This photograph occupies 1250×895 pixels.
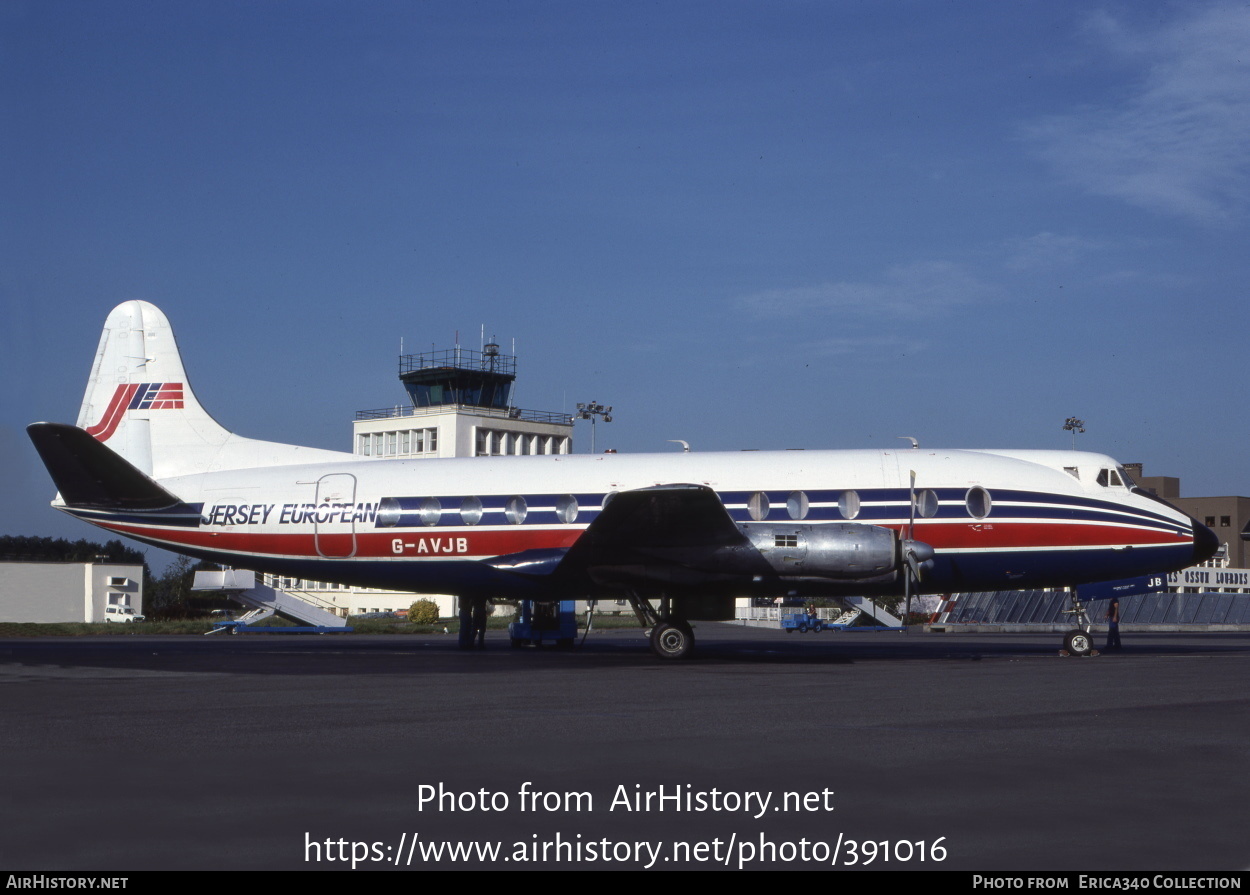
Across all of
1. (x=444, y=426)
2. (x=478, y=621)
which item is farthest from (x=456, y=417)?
(x=478, y=621)

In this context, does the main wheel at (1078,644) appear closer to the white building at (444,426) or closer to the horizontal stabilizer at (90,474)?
the horizontal stabilizer at (90,474)

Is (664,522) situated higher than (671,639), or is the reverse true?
(664,522)

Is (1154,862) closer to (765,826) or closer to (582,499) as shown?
(765,826)

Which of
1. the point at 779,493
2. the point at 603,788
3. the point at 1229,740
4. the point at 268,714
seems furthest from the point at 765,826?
the point at 779,493

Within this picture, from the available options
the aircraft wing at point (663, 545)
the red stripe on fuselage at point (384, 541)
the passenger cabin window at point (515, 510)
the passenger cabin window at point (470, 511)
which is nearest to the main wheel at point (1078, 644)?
the aircraft wing at point (663, 545)

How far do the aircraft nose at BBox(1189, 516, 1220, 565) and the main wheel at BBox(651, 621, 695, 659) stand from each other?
411 inches

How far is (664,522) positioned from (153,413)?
1270 centimetres

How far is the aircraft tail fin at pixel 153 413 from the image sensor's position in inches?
1072

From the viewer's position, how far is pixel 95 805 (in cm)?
723

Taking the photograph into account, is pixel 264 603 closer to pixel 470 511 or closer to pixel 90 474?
pixel 90 474

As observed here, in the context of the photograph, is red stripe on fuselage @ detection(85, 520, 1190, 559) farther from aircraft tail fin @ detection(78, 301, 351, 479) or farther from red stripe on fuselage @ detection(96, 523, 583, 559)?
aircraft tail fin @ detection(78, 301, 351, 479)

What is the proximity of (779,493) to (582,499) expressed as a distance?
3944 mm

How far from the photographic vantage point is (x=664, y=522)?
22.4 metres

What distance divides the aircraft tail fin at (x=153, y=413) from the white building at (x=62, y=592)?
48.6 m
